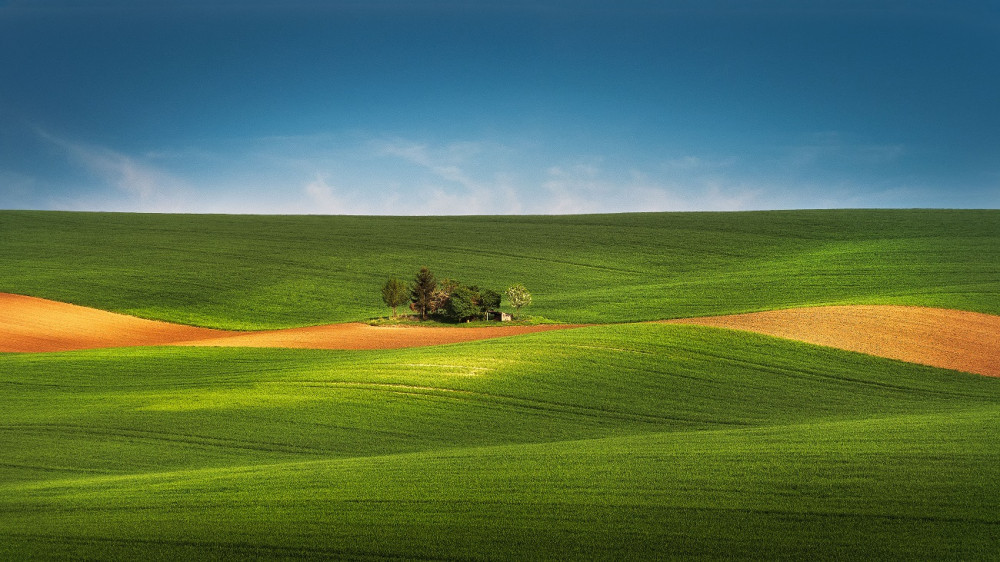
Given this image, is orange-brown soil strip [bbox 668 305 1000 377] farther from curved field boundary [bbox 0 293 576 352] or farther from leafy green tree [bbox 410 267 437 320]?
leafy green tree [bbox 410 267 437 320]

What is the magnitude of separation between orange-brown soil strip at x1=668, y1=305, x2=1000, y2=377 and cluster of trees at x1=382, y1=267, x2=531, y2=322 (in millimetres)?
11174

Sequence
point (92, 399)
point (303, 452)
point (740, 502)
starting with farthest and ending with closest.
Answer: point (92, 399) < point (303, 452) < point (740, 502)

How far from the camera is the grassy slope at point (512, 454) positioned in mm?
8875

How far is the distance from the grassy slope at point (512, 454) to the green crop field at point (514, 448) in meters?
0.05

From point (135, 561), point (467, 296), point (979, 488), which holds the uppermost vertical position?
point (467, 296)

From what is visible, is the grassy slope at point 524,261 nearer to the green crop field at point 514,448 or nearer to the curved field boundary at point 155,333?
the green crop field at point 514,448

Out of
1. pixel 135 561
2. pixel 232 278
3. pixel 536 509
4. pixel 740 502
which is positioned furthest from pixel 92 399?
pixel 232 278

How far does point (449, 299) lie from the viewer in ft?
121

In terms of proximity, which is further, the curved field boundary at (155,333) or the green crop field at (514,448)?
the curved field boundary at (155,333)

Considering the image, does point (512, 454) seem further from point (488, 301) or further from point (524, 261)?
point (524, 261)

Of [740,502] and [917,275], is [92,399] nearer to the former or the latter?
[740,502]

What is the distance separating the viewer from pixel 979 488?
959 cm

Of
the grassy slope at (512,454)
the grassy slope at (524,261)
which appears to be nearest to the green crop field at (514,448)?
the grassy slope at (512,454)

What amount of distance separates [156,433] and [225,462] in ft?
9.34
